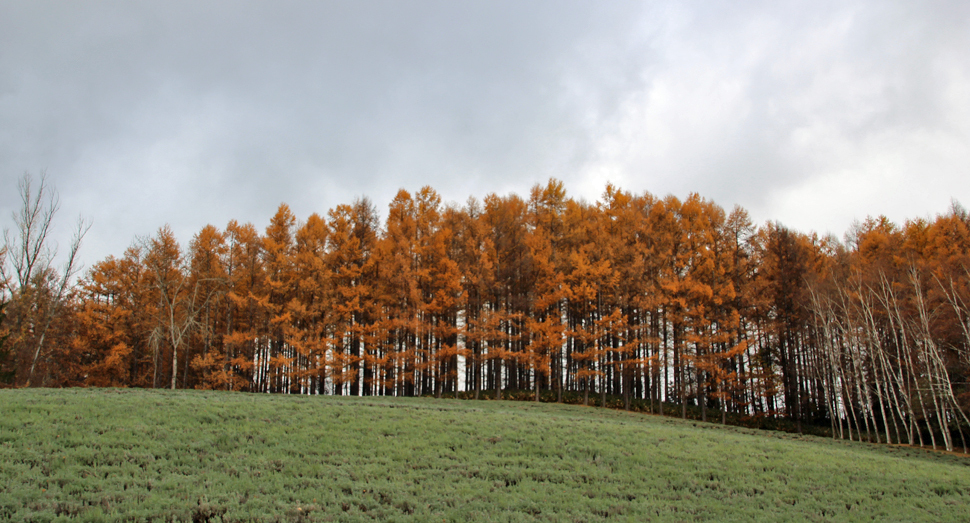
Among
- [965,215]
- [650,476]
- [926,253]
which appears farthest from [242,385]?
[965,215]

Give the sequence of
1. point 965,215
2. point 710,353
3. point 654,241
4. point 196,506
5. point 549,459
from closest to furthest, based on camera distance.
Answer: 1. point 196,506
2. point 549,459
3. point 710,353
4. point 654,241
5. point 965,215

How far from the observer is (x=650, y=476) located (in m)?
10.3

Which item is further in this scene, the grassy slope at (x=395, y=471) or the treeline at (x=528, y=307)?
the treeline at (x=528, y=307)

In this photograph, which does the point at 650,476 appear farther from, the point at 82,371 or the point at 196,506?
the point at 82,371

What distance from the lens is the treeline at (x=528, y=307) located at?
2600 cm

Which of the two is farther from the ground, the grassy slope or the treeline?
the treeline

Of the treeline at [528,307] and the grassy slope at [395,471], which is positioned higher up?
the treeline at [528,307]

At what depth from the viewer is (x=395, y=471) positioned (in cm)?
946

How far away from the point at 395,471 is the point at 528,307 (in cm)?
1881

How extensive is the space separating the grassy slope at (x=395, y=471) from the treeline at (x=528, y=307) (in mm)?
12272

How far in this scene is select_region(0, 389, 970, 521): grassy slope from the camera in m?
7.34

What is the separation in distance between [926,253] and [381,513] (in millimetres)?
36943

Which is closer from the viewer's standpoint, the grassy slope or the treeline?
the grassy slope

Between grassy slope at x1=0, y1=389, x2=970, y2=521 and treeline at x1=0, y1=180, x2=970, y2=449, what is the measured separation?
40.3ft
